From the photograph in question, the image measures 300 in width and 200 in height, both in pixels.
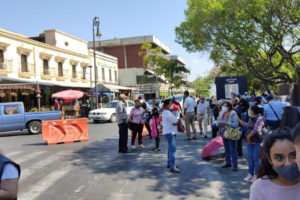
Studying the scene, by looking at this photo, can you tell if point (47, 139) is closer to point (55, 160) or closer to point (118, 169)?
point (55, 160)

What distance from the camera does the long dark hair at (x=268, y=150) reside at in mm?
1716

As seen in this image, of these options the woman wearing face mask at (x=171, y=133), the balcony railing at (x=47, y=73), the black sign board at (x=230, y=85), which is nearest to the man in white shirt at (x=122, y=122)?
the woman wearing face mask at (x=171, y=133)

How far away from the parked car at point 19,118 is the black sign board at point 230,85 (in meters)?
9.49

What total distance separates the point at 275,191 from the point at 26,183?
5.53 metres

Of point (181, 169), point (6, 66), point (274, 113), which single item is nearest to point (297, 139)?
point (181, 169)

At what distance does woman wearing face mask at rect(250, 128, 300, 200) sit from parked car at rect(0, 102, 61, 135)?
14.5 metres

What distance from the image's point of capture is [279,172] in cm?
167

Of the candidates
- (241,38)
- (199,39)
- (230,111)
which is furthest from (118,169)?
(199,39)

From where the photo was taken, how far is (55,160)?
26.5ft

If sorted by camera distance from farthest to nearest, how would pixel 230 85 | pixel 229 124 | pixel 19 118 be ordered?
pixel 230 85 < pixel 19 118 < pixel 229 124

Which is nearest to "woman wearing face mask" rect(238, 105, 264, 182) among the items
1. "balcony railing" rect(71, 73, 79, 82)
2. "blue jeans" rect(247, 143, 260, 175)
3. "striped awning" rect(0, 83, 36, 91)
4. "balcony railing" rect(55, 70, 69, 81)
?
"blue jeans" rect(247, 143, 260, 175)

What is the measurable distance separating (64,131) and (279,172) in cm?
1079

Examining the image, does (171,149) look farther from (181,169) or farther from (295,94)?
(295,94)

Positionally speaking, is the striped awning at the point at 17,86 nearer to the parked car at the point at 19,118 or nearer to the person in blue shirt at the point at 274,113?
the parked car at the point at 19,118
